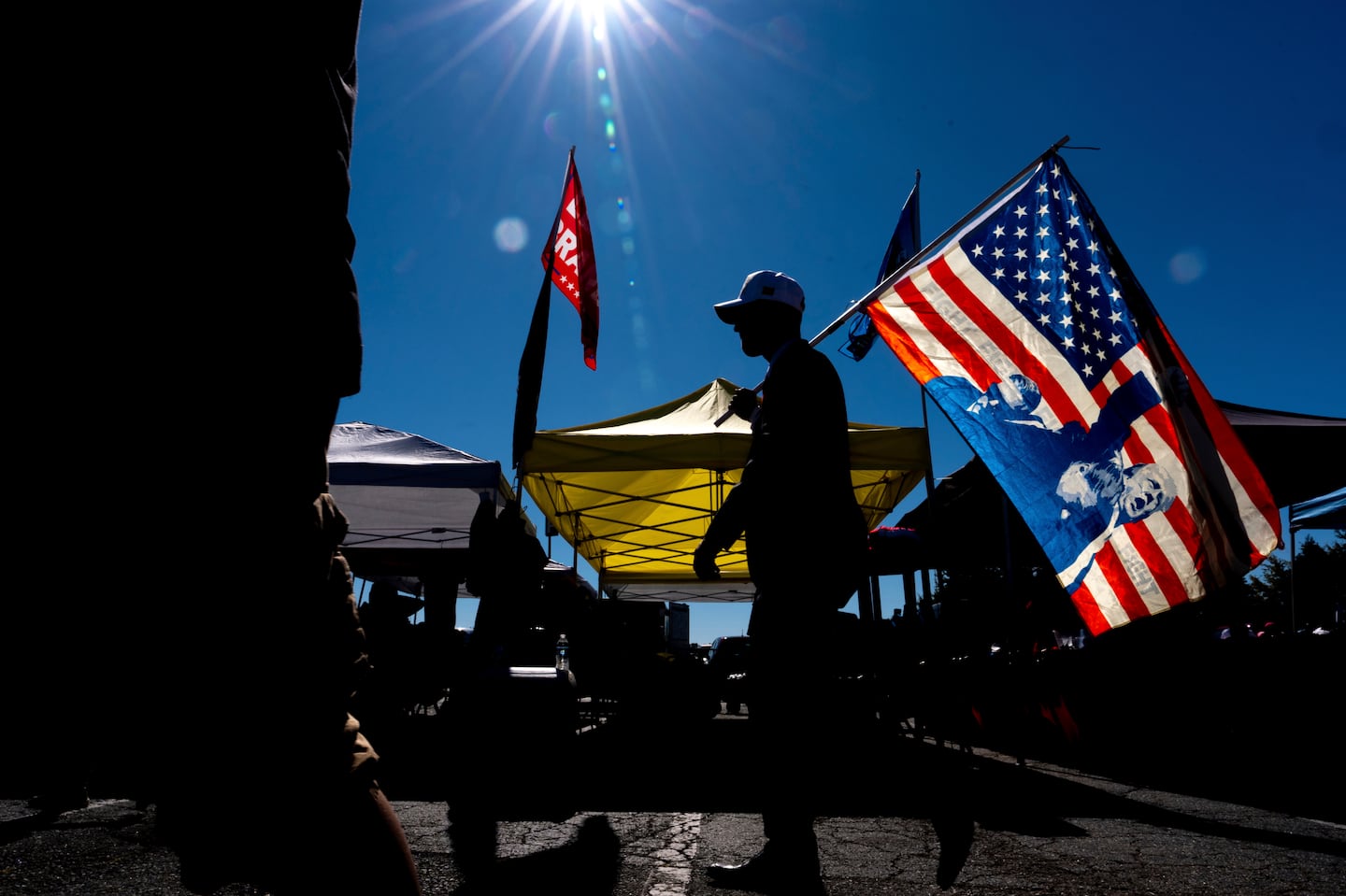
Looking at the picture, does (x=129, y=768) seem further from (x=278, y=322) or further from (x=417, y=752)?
(x=417, y=752)

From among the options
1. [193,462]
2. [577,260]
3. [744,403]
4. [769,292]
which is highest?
[577,260]

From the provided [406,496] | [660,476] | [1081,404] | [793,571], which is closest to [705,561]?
[793,571]

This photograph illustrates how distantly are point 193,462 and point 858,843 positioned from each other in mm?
3035

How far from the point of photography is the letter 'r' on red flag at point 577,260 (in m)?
6.67

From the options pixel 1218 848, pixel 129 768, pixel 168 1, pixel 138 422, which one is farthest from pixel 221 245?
pixel 1218 848

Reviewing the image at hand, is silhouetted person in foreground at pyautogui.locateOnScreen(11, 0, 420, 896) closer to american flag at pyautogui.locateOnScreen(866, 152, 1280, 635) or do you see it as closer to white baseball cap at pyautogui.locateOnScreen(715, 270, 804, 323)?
white baseball cap at pyautogui.locateOnScreen(715, 270, 804, 323)

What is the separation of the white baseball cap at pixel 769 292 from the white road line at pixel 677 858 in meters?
1.94

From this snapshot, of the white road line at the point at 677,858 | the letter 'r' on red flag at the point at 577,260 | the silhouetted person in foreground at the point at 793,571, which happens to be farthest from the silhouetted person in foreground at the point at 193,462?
the letter 'r' on red flag at the point at 577,260

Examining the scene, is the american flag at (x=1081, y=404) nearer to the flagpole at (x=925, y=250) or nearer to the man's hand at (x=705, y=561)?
the flagpole at (x=925, y=250)

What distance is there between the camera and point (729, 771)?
17.3 ft

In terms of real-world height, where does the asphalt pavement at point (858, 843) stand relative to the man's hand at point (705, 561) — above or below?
below

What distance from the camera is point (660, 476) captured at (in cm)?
986

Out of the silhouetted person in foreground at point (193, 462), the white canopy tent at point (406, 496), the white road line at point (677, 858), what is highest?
the white canopy tent at point (406, 496)

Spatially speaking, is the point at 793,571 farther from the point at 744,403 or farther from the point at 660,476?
the point at 660,476
